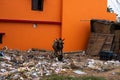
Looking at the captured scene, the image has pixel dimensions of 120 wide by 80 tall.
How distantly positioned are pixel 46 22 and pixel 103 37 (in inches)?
121

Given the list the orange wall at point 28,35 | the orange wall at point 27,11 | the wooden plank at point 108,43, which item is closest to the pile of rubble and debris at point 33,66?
the orange wall at point 28,35

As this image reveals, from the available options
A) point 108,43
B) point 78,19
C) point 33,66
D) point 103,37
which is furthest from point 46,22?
point 33,66

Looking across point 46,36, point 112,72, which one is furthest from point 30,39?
point 112,72

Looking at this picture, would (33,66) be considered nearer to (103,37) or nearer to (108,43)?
(108,43)

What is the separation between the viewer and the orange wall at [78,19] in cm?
1846

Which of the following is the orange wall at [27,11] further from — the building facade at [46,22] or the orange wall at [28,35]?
the orange wall at [28,35]

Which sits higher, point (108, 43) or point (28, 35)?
point (28, 35)

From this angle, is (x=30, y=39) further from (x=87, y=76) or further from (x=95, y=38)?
(x=87, y=76)

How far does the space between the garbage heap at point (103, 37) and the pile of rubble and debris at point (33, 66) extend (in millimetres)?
2642

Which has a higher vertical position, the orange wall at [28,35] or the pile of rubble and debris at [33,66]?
the orange wall at [28,35]

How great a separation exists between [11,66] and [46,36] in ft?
18.0

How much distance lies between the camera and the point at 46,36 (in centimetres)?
1802

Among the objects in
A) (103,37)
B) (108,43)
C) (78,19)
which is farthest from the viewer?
(78,19)

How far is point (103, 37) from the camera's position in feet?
61.0
